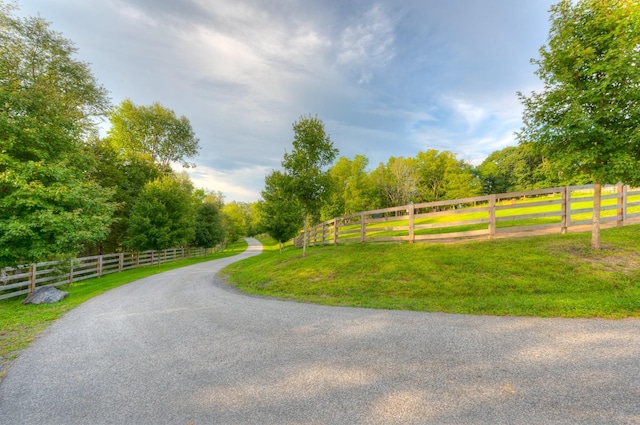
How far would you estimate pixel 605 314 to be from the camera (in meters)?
4.24

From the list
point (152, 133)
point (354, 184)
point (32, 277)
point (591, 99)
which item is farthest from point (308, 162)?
point (354, 184)

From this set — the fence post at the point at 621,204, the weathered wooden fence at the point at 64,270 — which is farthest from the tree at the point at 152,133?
the fence post at the point at 621,204

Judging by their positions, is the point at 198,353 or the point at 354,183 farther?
the point at 354,183

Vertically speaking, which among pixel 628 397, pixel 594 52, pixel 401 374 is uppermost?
pixel 594 52

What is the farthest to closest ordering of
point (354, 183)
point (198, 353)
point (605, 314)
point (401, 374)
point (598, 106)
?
point (354, 183) < point (598, 106) < point (605, 314) < point (198, 353) < point (401, 374)

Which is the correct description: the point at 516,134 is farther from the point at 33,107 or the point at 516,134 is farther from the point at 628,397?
the point at 33,107

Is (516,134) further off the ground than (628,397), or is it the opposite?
(516,134)

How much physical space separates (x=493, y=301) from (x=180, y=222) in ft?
64.0

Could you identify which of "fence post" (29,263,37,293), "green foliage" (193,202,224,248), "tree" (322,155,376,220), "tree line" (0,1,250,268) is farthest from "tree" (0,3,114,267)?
"tree" (322,155,376,220)

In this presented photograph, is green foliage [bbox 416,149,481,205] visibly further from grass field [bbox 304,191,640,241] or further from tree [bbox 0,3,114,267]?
tree [bbox 0,3,114,267]

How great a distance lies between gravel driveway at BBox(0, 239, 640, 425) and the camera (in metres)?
2.27

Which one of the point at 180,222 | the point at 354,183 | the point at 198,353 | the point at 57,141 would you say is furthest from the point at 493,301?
the point at 354,183

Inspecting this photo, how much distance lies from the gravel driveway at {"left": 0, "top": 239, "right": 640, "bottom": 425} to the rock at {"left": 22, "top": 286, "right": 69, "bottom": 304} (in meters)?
3.63

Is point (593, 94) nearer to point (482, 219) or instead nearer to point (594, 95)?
point (594, 95)
